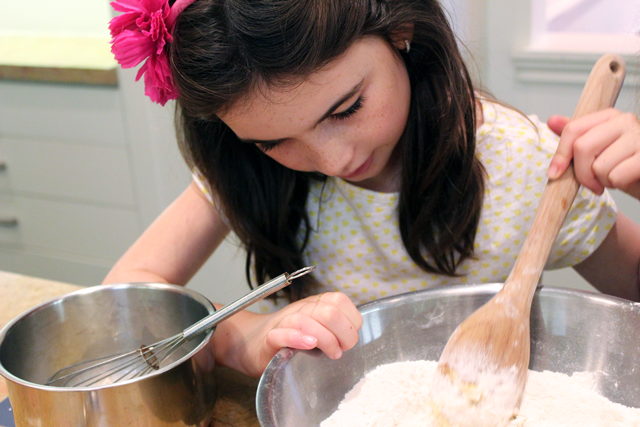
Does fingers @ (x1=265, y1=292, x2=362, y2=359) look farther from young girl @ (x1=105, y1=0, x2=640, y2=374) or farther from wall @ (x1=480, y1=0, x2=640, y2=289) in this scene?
wall @ (x1=480, y1=0, x2=640, y2=289)

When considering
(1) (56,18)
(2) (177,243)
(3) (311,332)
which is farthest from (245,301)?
(1) (56,18)

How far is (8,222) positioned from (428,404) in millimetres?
2243

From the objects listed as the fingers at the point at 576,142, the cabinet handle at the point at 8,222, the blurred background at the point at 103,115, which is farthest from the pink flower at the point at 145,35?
the cabinet handle at the point at 8,222

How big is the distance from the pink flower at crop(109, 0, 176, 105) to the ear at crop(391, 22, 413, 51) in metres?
0.26

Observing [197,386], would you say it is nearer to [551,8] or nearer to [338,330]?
[338,330]

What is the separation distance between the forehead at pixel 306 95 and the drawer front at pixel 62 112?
1.40 m

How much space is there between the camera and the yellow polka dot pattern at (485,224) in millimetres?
888

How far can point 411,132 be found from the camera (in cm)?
82

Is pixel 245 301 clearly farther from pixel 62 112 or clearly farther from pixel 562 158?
pixel 62 112

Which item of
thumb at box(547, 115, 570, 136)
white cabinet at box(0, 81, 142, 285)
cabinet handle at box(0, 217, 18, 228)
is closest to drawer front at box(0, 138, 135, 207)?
white cabinet at box(0, 81, 142, 285)

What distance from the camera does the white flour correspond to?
60cm

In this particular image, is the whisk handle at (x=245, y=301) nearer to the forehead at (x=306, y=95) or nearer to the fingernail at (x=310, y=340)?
the fingernail at (x=310, y=340)

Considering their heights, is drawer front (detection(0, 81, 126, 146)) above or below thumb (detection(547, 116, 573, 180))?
below

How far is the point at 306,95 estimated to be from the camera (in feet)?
2.15
